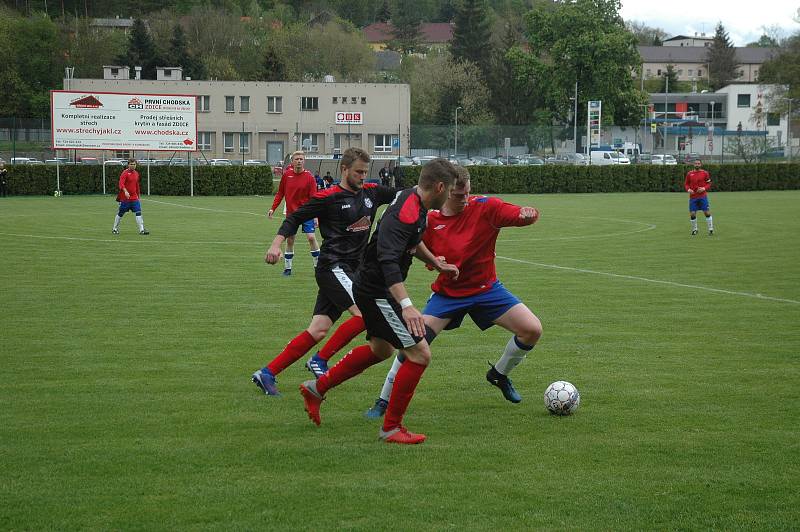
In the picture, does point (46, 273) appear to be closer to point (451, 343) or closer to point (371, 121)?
point (451, 343)

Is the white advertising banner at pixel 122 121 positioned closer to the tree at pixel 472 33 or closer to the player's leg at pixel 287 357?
the player's leg at pixel 287 357

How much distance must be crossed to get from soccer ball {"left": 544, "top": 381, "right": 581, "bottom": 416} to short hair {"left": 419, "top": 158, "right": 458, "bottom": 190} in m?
2.07

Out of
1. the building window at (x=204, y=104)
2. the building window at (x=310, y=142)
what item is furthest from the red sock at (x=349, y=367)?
the building window at (x=204, y=104)

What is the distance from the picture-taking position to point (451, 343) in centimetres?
1023

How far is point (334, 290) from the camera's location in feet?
27.2

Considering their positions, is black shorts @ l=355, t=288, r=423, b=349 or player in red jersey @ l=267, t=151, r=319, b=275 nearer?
black shorts @ l=355, t=288, r=423, b=349

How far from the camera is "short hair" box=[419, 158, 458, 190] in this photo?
6.16 m

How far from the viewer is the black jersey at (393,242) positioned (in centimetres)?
615

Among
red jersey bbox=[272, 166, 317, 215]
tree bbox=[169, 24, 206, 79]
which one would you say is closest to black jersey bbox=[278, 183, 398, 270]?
red jersey bbox=[272, 166, 317, 215]

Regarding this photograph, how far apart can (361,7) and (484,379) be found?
160906mm

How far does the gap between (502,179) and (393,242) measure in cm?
4504

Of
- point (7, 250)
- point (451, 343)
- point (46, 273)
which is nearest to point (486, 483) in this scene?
point (451, 343)

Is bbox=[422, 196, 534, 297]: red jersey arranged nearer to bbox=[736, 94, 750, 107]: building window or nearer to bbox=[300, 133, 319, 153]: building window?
bbox=[300, 133, 319, 153]: building window

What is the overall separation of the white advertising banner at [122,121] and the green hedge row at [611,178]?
12.3 meters
